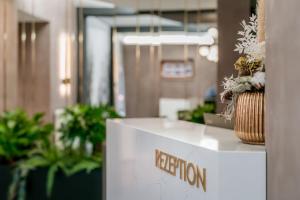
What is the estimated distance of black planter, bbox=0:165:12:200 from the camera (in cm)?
502

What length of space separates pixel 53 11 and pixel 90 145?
275 cm

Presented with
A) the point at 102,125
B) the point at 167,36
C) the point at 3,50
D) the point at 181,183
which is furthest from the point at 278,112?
the point at 167,36

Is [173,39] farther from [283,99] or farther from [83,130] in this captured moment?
[283,99]

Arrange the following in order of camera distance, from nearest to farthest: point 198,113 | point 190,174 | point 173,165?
point 190,174, point 173,165, point 198,113

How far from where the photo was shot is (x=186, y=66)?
7.63 metres

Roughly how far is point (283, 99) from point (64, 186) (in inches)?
154

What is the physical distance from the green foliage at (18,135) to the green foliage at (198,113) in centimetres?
225

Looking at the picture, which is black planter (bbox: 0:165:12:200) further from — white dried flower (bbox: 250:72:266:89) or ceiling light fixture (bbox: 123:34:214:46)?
white dried flower (bbox: 250:72:266:89)

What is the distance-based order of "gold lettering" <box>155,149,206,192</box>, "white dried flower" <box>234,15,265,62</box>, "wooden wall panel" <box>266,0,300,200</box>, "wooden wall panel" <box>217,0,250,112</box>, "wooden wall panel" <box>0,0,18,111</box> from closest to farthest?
"wooden wall panel" <box>266,0,300,200</box>, "gold lettering" <box>155,149,206,192</box>, "white dried flower" <box>234,15,265,62</box>, "wooden wall panel" <box>217,0,250,112</box>, "wooden wall panel" <box>0,0,18,111</box>

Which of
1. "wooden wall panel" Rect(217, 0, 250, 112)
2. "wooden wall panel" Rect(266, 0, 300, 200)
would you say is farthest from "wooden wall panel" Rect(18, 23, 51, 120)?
"wooden wall panel" Rect(266, 0, 300, 200)

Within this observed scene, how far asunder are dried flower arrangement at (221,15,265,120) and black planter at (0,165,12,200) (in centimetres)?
369

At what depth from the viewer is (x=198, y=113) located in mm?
7023

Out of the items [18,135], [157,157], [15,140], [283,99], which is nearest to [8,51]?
[18,135]

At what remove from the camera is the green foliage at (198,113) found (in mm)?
6808
